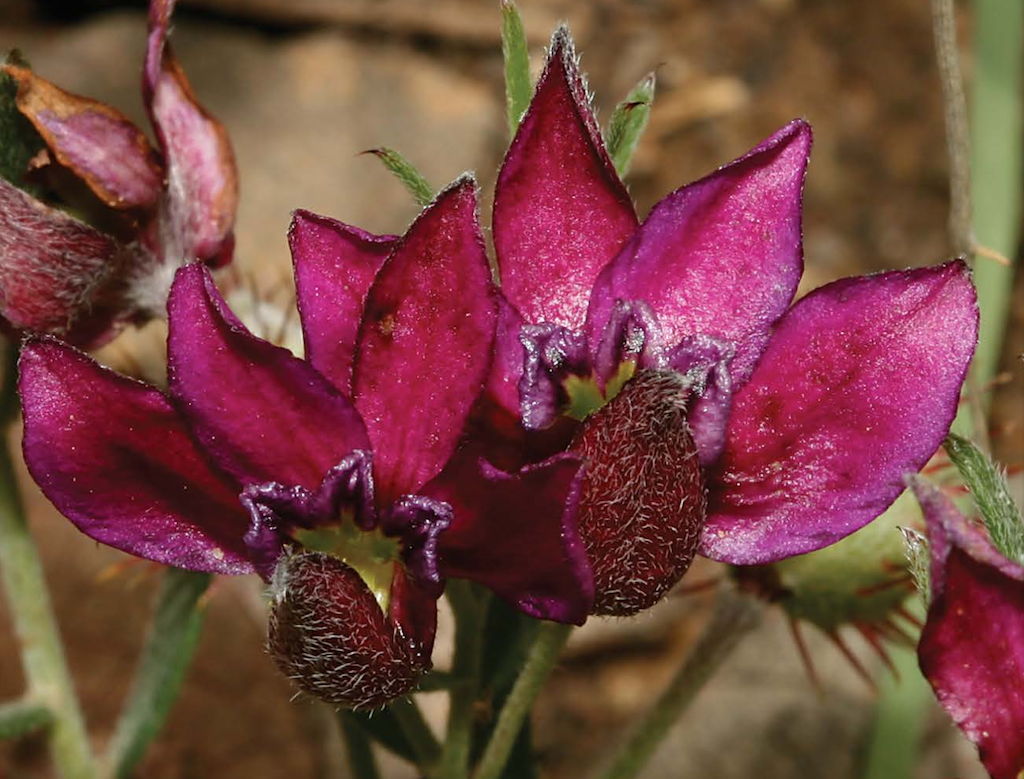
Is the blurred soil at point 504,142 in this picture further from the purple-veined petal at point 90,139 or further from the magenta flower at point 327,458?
the magenta flower at point 327,458

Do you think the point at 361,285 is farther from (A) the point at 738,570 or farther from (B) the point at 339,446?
(A) the point at 738,570

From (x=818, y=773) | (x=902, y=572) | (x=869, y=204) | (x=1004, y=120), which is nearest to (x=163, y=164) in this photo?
(x=902, y=572)

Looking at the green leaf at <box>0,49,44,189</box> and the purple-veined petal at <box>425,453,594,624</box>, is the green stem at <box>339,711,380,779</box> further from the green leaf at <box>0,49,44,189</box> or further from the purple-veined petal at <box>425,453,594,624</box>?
the green leaf at <box>0,49,44,189</box>

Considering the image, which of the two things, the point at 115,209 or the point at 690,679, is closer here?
the point at 115,209

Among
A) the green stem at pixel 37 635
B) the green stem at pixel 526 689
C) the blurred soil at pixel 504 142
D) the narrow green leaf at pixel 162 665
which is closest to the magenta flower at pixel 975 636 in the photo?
the green stem at pixel 526 689

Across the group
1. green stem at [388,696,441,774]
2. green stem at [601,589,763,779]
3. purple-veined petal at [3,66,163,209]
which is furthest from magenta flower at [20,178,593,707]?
green stem at [601,589,763,779]

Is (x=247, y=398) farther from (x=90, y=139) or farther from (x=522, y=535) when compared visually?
(x=90, y=139)

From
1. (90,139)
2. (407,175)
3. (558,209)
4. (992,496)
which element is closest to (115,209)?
(90,139)
